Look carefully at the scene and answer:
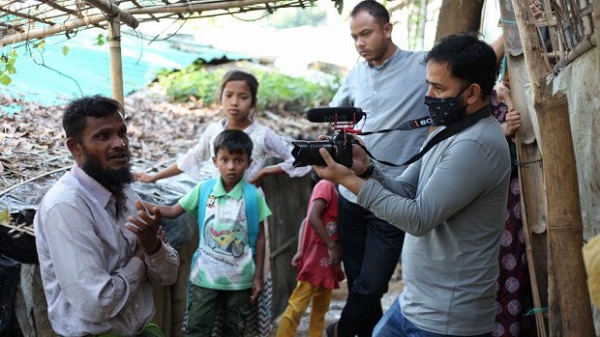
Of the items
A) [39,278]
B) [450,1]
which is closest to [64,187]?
[39,278]

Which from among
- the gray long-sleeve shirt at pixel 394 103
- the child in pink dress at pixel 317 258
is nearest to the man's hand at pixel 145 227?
the gray long-sleeve shirt at pixel 394 103

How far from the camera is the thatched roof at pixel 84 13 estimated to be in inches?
180

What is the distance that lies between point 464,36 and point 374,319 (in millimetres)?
2301

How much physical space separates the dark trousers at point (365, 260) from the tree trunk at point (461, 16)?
2.04 meters

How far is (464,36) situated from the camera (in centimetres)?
311

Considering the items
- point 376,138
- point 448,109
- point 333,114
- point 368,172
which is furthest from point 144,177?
point 448,109

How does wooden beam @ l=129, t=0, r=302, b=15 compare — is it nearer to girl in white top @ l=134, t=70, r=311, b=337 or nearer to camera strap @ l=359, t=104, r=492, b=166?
girl in white top @ l=134, t=70, r=311, b=337

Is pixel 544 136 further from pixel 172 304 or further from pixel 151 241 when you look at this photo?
pixel 172 304

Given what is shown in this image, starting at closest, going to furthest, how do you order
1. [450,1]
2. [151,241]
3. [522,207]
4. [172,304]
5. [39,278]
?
[151,241]
[39,278]
[522,207]
[172,304]
[450,1]

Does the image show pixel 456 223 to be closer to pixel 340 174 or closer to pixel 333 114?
pixel 340 174

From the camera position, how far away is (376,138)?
188 inches

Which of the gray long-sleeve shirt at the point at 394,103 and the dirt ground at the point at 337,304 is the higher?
the gray long-sleeve shirt at the point at 394,103

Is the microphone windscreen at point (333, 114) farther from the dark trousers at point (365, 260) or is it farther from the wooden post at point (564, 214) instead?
the dark trousers at point (365, 260)

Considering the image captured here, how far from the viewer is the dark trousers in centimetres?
466
